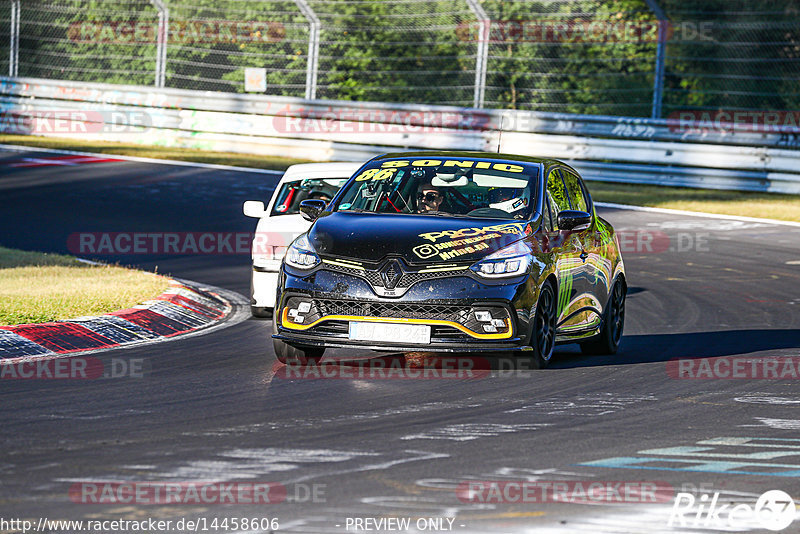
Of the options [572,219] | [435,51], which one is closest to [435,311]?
[572,219]

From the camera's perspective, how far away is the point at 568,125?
2638 centimetres

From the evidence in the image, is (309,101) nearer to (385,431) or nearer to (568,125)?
Answer: (568,125)

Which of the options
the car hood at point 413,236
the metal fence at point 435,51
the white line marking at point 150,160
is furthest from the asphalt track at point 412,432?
the metal fence at point 435,51

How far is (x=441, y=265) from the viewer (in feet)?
30.8

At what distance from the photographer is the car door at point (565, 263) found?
34.0 feet

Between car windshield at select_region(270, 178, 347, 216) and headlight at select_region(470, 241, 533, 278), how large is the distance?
163 inches

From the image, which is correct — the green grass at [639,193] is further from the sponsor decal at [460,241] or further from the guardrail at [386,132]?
the sponsor decal at [460,241]

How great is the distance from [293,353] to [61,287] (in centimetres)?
407

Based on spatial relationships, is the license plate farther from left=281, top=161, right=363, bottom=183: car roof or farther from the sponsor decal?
left=281, top=161, right=363, bottom=183: car roof

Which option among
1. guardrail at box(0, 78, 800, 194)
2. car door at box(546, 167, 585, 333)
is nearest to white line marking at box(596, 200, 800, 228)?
guardrail at box(0, 78, 800, 194)

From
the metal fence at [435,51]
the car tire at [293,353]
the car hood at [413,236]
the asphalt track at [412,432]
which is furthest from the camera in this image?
the metal fence at [435,51]

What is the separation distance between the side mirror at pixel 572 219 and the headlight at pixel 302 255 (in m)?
1.92

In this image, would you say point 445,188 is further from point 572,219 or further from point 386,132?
point 386,132

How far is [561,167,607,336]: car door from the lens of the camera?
429 inches
